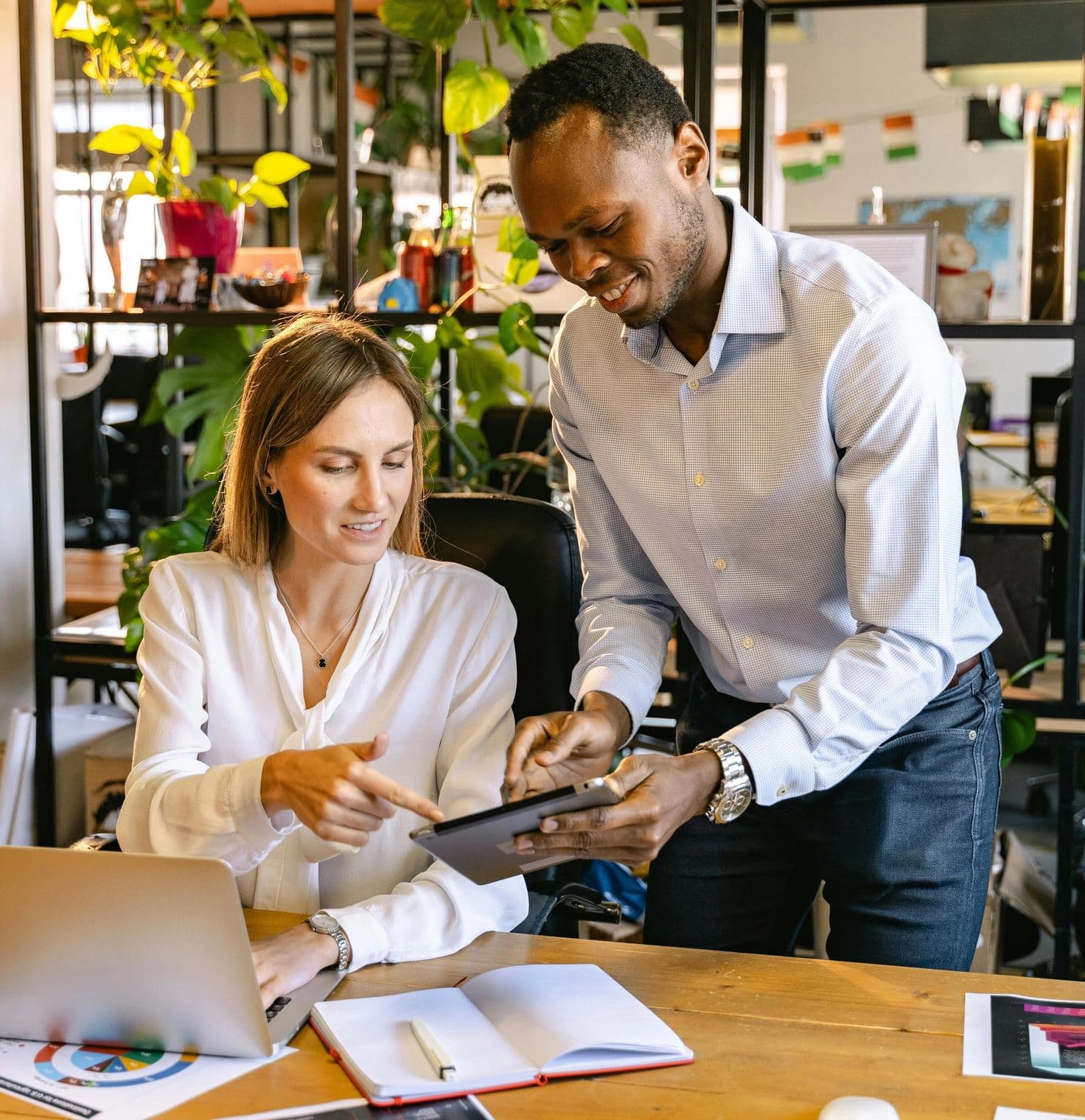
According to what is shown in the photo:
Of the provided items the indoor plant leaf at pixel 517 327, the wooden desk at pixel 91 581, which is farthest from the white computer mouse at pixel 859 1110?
the wooden desk at pixel 91 581

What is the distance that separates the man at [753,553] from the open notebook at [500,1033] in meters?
0.14

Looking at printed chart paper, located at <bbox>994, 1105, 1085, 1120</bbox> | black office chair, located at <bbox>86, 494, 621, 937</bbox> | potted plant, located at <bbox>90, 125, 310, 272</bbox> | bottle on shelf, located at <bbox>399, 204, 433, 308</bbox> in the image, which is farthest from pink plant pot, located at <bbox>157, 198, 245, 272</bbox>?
printed chart paper, located at <bbox>994, 1105, 1085, 1120</bbox>

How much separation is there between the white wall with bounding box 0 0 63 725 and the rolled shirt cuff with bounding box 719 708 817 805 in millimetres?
1978

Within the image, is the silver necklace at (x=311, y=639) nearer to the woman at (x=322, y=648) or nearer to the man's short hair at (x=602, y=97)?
the woman at (x=322, y=648)

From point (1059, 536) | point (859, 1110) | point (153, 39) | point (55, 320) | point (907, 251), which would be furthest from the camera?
point (1059, 536)

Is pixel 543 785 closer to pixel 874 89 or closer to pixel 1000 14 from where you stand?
pixel 1000 14

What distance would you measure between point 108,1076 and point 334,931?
27 centimetres

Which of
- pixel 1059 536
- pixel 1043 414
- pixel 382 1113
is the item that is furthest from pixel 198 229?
pixel 1043 414

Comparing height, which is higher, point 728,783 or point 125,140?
point 125,140

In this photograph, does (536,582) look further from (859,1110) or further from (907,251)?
(907,251)

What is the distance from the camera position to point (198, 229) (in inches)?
112

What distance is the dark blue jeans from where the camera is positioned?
1.65 metres

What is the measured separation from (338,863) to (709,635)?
20.7 inches

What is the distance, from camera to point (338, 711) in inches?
66.4
